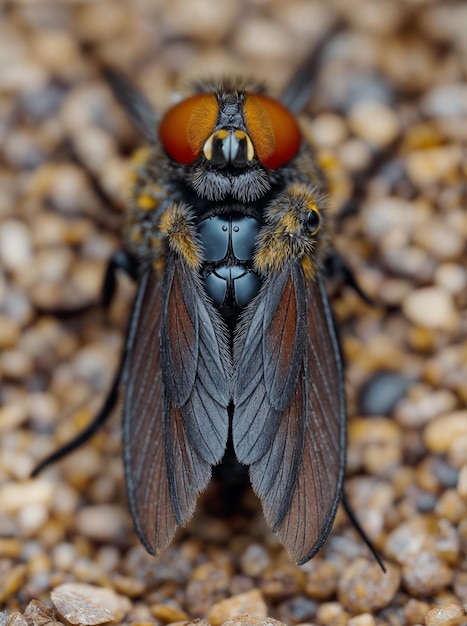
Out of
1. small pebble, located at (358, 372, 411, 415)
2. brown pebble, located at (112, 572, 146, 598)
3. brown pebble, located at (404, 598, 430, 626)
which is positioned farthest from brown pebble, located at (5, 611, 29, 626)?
small pebble, located at (358, 372, 411, 415)

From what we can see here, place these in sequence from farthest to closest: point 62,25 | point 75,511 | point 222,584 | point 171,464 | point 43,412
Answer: point 62,25 < point 43,412 < point 75,511 < point 222,584 < point 171,464

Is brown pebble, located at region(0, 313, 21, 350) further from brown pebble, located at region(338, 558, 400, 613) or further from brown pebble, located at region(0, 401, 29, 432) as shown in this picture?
brown pebble, located at region(338, 558, 400, 613)

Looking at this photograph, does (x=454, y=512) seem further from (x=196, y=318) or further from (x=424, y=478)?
(x=196, y=318)

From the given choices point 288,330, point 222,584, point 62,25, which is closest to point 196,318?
point 288,330

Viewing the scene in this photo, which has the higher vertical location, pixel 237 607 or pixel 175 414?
pixel 175 414

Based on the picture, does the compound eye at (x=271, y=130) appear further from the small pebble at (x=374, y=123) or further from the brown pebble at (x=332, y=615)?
the brown pebble at (x=332, y=615)

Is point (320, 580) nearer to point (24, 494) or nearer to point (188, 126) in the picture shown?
point (24, 494)

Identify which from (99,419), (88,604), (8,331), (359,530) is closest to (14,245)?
(8,331)
